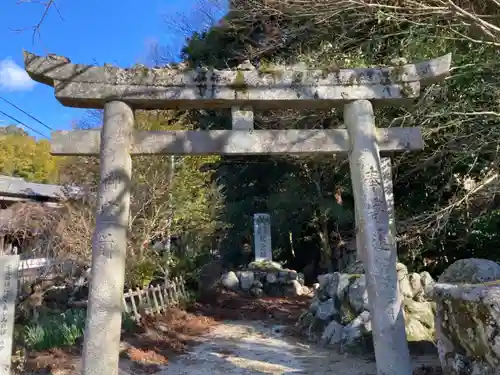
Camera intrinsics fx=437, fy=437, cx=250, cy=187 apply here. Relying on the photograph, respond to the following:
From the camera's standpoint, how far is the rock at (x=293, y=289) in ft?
47.6

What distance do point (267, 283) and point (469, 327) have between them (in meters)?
11.3

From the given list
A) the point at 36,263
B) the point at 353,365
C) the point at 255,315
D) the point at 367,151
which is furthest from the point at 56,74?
the point at 255,315

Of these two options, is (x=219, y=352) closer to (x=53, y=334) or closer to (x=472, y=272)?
(x=53, y=334)

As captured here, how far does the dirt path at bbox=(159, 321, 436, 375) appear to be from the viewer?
657 cm

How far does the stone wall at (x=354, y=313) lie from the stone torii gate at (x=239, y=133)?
9.66ft

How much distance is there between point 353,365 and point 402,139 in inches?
148

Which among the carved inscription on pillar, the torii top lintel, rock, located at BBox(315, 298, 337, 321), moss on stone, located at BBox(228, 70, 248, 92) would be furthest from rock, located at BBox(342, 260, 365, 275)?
the carved inscription on pillar

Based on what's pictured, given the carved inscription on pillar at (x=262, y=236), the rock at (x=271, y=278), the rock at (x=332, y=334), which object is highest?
the carved inscription on pillar at (x=262, y=236)

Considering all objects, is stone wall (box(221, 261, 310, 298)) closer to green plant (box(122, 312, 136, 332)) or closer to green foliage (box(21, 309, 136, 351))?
green plant (box(122, 312, 136, 332))

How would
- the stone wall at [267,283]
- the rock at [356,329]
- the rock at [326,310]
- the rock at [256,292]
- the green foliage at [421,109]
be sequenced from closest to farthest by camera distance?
the green foliage at [421,109] → the rock at [356,329] → the rock at [326,310] → the rock at [256,292] → the stone wall at [267,283]

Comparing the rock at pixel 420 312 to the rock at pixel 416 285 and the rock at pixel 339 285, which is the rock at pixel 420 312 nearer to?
the rock at pixel 416 285

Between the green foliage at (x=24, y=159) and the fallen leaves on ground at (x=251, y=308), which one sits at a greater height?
the green foliage at (x=24, y=159)

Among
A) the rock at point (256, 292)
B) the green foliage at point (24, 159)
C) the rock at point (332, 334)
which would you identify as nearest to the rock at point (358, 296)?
the rock at point (332, 334)

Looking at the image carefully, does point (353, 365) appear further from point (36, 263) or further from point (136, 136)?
point (36, 263)
